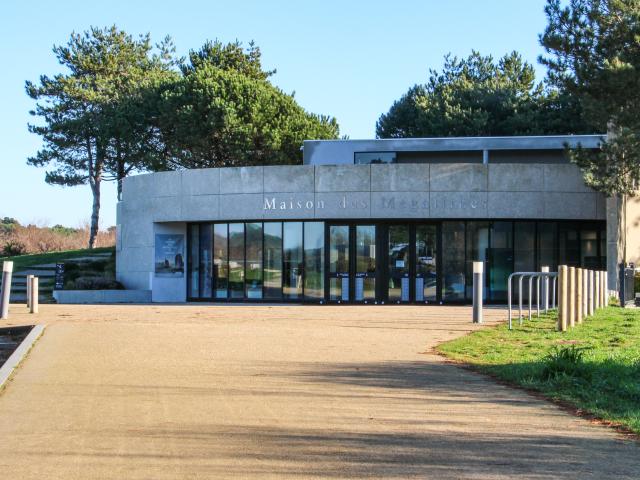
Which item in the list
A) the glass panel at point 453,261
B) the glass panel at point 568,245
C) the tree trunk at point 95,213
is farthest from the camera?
the tree trunk at point 95,213

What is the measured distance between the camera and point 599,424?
7.52m

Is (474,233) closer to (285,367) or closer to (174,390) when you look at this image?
(285,367)

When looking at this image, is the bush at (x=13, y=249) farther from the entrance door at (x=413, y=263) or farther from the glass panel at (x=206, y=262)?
the entrance door at (x=413, y=263)

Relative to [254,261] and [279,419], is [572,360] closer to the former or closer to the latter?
[279,419]

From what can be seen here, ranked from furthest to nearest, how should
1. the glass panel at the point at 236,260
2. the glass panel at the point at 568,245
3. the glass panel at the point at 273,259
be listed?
the glass panel at the point at 236,260, the glass panel at the point at 273,259, the glass panel at the point at 568,245

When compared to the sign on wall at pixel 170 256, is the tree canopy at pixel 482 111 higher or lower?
higher

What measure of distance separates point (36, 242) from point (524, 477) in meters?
51.5

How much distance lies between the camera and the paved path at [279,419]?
5902mm

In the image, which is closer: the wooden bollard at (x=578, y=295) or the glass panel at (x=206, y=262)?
the wooden bollard at (x=578, y=295)

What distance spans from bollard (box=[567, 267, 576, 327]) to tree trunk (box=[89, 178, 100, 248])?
140ft

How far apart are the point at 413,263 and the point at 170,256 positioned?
350 inches

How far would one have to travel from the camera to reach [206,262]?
3103cm

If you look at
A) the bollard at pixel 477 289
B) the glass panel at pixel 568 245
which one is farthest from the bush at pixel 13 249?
the bollard at pixel 477 289

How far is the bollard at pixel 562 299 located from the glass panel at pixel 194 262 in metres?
17.6
